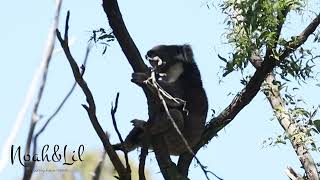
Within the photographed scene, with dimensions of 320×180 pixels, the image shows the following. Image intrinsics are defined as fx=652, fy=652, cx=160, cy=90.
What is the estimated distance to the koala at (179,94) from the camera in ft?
14.6

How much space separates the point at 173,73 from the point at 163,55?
0.44 metres

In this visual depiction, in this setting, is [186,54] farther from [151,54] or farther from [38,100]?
[38,100]

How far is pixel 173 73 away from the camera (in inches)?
200

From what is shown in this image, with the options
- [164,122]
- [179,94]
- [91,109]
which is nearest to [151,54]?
[179,94]

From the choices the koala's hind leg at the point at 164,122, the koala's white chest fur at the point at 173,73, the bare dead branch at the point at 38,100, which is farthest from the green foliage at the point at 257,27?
the bare dead branch at the point at 38,100

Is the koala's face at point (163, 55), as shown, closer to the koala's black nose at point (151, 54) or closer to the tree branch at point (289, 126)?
the koala's black nose at point (151, 54)

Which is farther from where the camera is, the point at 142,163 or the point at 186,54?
the point at 186,54

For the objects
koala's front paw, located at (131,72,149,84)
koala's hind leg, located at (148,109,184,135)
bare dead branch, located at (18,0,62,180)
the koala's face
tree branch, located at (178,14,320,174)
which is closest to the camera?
bare dead branch, located at (18,0,62,180)

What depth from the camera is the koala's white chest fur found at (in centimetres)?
493

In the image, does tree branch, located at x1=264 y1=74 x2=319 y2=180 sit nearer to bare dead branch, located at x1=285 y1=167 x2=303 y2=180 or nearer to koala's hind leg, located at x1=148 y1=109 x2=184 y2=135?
bare dead branch, located at x1=285 y1=167 x2=303 y2=180

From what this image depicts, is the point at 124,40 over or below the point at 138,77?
over

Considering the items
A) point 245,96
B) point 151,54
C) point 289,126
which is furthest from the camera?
point 151,54

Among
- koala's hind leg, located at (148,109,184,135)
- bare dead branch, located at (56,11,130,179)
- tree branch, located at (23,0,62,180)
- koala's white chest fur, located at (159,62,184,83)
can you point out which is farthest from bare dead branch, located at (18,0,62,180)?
koala's white chest fur, located at (159,62,184,83)

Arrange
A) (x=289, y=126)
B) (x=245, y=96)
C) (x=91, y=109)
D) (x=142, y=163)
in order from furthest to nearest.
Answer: (x=289, y=126)
(x=245, y=96)
(x=142, y=163)
(x=91, y=109)
